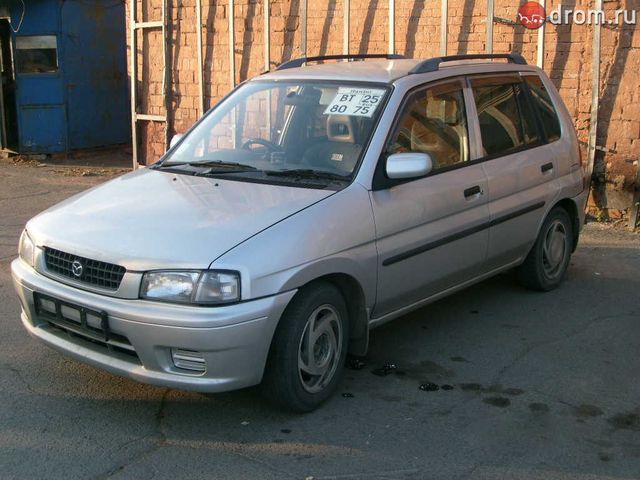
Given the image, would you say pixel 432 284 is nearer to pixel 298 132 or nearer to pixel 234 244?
pixel 298 132

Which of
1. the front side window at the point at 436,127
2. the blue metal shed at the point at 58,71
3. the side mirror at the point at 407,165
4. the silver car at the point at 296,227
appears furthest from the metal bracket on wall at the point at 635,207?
the blue metal shed at the point at 58,71

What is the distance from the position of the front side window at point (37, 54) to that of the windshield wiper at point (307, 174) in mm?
10413

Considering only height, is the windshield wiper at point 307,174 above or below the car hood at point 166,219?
above

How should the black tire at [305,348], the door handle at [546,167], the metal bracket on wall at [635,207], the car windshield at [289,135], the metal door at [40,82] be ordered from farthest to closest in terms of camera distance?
the metal door at [40,82] < the metal bracket on wall at [635,207] < the door handle at [546,167] < the car windshield at [289,135] < the black tire at [305,348]

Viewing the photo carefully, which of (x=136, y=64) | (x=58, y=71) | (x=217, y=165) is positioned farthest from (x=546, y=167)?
(x=58, y=71)

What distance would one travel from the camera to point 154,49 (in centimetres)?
1219

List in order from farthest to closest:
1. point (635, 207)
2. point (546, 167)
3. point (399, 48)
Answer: point (399, 48) < point (635, 207) < point (546, 167)

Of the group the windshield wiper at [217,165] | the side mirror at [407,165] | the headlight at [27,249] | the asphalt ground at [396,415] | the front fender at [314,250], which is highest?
the side mirror at [407,165]

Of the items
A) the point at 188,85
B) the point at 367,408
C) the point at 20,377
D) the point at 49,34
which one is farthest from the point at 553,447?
the point at 49,34

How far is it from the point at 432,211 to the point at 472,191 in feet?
1.61

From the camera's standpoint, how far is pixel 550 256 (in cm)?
668

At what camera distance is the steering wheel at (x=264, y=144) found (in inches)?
204

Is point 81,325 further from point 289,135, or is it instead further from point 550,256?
point 550,256

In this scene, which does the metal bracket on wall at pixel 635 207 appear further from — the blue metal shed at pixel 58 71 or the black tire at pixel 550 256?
the blue metal shed at pixel 58 71
